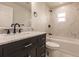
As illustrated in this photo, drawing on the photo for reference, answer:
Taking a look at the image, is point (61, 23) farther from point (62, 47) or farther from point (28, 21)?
point (28, 21)

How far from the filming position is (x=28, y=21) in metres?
2.93

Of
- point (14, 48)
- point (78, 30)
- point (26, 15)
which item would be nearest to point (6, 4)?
point (26, 15)

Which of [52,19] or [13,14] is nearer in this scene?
[13,14]

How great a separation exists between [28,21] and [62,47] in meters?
1.56

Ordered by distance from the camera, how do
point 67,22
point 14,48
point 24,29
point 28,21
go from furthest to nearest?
point 67,22
point 28,21
point 24,29
point 14,48

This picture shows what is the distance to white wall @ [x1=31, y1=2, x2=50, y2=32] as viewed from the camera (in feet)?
10.8

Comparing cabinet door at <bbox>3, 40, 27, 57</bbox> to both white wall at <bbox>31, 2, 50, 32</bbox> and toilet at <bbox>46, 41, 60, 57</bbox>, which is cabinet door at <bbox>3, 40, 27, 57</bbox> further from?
white wall at <bbox>31, 2, 50, 32</bbox>

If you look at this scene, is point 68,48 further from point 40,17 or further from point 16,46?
point 16,46

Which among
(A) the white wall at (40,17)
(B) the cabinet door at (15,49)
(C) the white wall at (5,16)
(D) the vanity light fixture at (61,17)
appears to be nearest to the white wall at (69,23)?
(D) the vanity light fixture at (61,17)

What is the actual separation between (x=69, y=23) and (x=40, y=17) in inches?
47.3

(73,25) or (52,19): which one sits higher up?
(52,19)

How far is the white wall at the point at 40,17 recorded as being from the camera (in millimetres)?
3303

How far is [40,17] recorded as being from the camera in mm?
3709

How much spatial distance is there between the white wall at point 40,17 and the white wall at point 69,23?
43 cm
